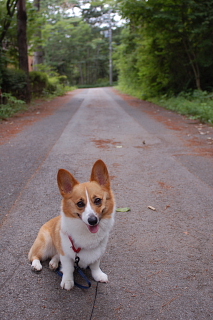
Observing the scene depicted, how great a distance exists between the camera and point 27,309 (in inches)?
93.7

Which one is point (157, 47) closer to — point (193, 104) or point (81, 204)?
point (193, 104)

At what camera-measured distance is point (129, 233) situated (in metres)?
3.65

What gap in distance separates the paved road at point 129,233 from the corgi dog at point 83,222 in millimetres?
208

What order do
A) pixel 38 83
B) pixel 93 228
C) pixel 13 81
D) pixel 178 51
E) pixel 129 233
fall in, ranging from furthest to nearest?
pixel 38 83 → pixel 178 51 → pixel 13 81 → pixel 129 233 → pixel 93 228

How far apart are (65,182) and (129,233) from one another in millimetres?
1406

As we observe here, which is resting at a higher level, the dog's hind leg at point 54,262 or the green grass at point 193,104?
the green grass at point 193,104

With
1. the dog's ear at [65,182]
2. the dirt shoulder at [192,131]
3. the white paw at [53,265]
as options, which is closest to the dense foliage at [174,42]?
the dirt shoulder at [192,131]

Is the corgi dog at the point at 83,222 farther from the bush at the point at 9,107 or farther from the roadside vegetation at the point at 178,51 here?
the bush at the point at 9,107

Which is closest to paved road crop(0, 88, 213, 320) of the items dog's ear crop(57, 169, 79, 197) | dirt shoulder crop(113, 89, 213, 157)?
dirt shoulder crop(113, 89, 213, 157)

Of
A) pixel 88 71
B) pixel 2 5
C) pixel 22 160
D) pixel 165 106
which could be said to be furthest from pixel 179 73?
pixel 88 71

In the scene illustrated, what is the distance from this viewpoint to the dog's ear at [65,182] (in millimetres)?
2604

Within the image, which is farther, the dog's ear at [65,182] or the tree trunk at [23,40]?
the tree trunk at [23,40]

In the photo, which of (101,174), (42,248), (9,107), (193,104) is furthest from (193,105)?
(42,248)

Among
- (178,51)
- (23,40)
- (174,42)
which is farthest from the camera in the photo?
(23,40)
